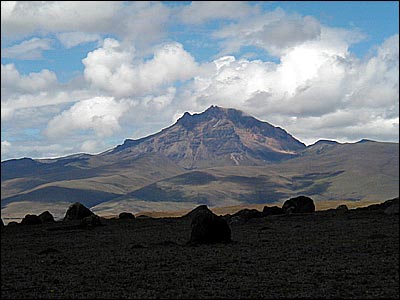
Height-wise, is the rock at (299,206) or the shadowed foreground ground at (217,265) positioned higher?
the rock at (299,206)

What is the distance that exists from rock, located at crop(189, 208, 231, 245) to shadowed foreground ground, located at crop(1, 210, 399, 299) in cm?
131

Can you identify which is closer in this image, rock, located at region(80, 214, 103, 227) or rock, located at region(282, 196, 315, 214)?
rock, located at region(80, 214, 103, 227)

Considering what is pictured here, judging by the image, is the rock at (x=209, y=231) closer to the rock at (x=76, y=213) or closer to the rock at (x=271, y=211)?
the rock at (x=271, y=211)

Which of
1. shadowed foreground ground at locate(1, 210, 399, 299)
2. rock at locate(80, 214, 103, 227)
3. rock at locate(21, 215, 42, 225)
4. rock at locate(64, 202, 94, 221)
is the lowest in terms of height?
shadowed foreground ground at locate(1, 210, 399, 299)

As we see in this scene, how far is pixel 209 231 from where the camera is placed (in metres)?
45.6

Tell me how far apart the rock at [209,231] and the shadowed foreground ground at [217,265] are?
4.29 ft

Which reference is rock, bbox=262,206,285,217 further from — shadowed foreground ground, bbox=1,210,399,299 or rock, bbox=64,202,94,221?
rock, bbox=64,202,94,221

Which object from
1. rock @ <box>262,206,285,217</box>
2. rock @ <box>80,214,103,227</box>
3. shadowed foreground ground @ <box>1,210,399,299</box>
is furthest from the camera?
rock @ <box>262,206,285,217</box>

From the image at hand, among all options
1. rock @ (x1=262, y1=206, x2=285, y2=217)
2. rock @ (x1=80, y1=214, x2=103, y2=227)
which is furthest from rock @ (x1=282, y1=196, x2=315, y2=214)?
rock @ (x1=80, y1=214, x2=103, y2=227)

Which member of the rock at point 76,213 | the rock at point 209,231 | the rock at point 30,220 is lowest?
the rock at point 209,231

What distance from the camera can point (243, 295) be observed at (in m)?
23.9

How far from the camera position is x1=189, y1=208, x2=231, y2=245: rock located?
45.5 metres

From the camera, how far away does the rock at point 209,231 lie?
4553 centimetres

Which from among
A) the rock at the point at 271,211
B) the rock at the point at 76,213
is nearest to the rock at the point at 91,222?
the rock at the point at 76,213
